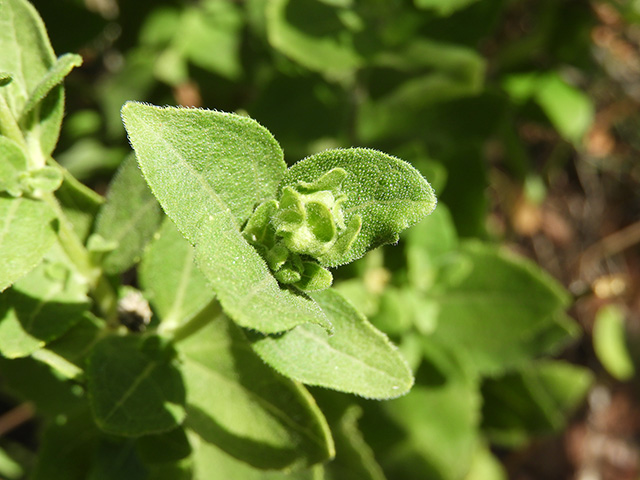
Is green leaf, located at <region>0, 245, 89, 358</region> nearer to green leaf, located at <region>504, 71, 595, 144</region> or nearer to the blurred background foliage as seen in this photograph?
the blurred background foliage

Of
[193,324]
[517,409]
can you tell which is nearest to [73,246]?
[193,324]

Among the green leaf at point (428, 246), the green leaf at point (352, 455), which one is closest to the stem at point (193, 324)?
the green leaf at point (352, 455)

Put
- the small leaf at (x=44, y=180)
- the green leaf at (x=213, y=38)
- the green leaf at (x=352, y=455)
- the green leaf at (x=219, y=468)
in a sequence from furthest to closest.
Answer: the green leaf at (x=213, y=38)
the green leaf at (x=352, y=455)
the green leaf at (x=219, y=468)
the small leaf at (x=44, y=180)

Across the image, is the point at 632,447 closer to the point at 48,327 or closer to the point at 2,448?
the point at 2,448

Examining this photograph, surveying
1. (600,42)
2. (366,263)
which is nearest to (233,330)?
(366,263)

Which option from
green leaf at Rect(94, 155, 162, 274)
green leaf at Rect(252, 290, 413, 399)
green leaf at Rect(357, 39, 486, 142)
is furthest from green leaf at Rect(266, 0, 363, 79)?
green leaf at Rect(252, 290, 413, 399)

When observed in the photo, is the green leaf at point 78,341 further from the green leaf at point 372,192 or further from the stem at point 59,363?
the green leaf at point 372,192
